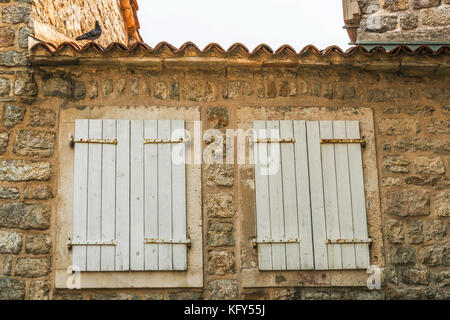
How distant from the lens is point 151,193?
470cm

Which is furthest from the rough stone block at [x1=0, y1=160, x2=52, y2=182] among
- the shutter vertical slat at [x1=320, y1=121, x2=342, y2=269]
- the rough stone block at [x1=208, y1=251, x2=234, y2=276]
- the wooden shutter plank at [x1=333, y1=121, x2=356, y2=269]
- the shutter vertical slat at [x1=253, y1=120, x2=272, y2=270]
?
the wooden shutter plank at [x1=333, y1=121, x2=356, y2=269]

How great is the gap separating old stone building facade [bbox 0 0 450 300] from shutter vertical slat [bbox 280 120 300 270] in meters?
0.12

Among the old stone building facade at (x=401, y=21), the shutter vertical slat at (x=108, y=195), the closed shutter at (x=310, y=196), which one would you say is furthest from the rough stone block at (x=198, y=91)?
the old stone building facade at (x=401, y=21)

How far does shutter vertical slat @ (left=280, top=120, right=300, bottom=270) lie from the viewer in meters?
4.67

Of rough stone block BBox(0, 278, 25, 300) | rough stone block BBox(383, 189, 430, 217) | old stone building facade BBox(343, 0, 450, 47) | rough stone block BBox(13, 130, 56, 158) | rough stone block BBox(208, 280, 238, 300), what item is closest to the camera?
rough stone block BBox(0, 278, 25, 300)

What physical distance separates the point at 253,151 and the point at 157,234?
1.17 metres

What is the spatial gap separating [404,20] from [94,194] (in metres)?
4.54

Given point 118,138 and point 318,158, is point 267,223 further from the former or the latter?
point 118,138

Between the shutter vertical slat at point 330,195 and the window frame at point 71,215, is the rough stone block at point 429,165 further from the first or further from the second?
the window frame at point 71,215

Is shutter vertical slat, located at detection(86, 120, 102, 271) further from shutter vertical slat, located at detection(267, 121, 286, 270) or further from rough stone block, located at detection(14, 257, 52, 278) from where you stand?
shutter vertical slat, located at detection(267, 121, 286, 270)

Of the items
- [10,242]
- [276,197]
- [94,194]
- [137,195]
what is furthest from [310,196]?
[10,242]

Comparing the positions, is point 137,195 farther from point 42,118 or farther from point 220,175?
point 42,118

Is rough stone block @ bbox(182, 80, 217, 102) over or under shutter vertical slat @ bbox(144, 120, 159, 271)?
over

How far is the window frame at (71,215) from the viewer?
4.58m
